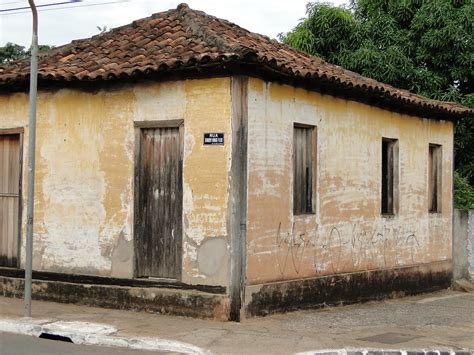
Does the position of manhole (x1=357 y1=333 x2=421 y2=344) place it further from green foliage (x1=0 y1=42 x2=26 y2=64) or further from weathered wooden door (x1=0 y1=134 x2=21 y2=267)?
green foliage (x1=0 y1=42 x2=26 y2=64)

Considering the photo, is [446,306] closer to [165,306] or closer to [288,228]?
[288,228]

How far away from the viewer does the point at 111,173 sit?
1106 cm

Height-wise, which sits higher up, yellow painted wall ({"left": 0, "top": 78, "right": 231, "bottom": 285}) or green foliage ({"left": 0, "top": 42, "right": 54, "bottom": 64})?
green foliage ({"left": 0, "top": 42, "right": 54, "bottom": 64})

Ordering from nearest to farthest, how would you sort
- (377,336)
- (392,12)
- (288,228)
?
(377,336) < (288,228) < (392,12)

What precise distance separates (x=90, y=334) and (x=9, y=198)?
4.47 m

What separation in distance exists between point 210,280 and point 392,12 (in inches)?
562

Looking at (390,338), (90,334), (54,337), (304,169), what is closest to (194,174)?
(304,169)

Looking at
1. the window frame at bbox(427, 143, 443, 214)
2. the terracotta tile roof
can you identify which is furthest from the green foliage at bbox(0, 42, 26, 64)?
the window frame at bbox(427, 143, 443, 214)

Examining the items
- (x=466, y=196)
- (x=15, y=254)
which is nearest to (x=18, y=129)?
(x=15, y=254)

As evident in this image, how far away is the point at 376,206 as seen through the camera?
13312 mm

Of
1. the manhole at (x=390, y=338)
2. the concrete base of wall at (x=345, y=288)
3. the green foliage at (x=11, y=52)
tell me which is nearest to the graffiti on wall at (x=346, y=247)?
the concrete base of wall at (x=345, y=288)

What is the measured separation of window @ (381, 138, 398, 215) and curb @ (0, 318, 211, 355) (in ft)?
21.9

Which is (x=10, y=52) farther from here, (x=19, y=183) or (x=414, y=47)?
(x=19, y=183)

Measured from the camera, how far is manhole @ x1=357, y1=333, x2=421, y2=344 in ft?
29.3
